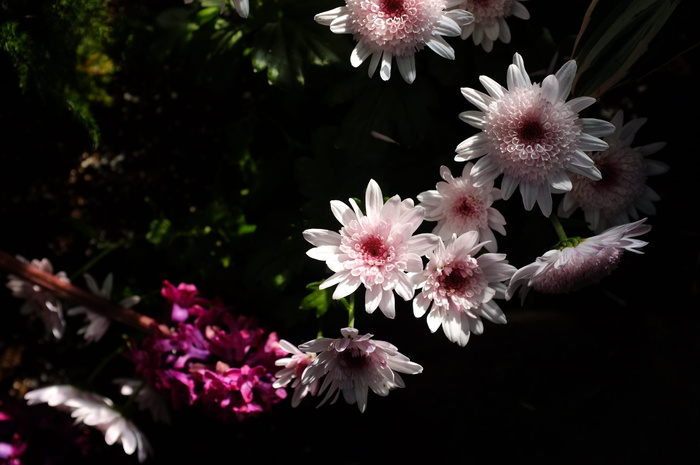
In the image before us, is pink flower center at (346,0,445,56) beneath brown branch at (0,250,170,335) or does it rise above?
above

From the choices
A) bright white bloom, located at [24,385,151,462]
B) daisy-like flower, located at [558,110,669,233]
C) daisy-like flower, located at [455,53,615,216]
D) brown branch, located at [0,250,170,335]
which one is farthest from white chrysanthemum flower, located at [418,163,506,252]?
bright white bloom, located at [24,385,151,462]

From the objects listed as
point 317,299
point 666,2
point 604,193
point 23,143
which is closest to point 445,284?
point 317,299

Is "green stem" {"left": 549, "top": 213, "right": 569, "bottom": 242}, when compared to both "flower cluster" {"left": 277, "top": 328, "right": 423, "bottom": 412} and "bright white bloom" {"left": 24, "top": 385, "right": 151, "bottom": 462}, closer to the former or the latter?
"flower cluster" {"left": 277, "top": 328, "right": 423, "bottom": 412}

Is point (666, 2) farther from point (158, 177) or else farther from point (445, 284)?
point (158, 177)

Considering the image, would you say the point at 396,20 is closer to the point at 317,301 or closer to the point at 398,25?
the point at 398,25

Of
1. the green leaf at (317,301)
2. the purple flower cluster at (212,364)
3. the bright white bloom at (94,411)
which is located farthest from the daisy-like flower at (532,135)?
the bright white bloom at (94,411)
